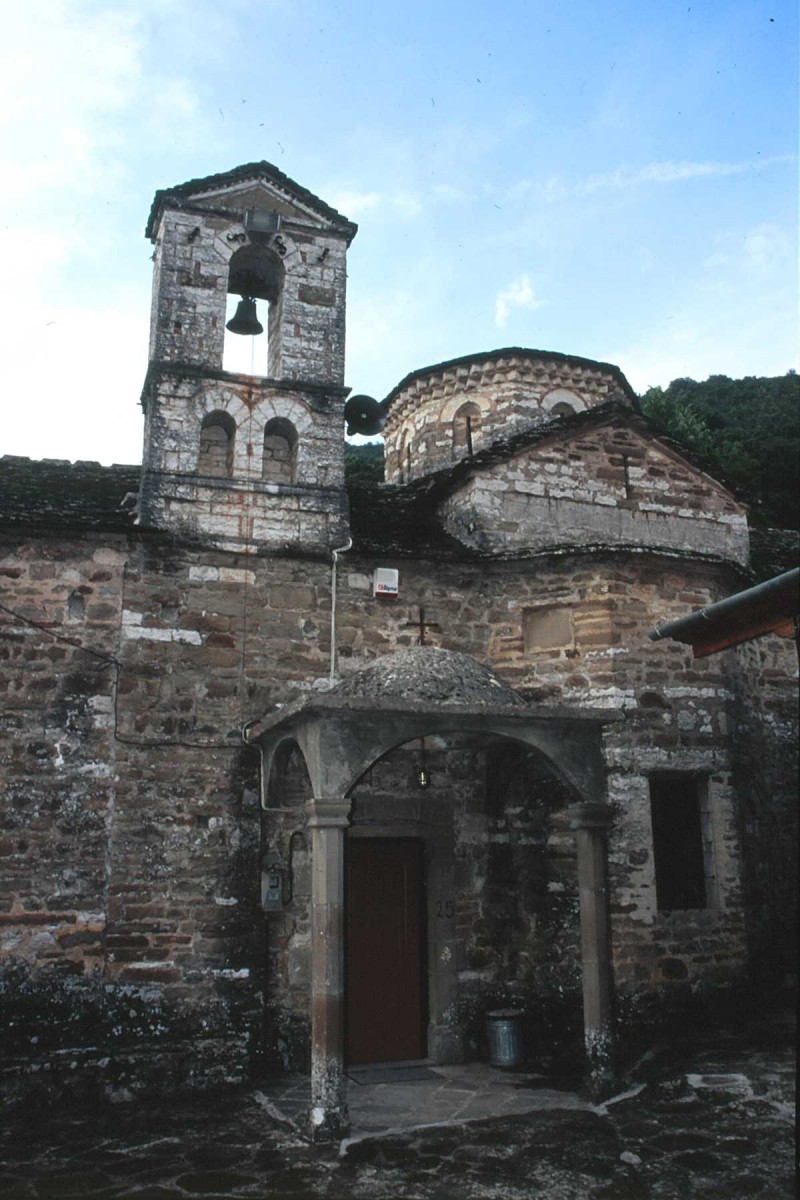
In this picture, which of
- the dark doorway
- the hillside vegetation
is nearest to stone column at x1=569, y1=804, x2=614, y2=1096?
the dark doorway

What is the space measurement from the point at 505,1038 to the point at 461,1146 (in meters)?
2.09

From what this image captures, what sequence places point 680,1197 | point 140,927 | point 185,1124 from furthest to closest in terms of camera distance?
point 140,927 → point 185,1124 → point 680,1197

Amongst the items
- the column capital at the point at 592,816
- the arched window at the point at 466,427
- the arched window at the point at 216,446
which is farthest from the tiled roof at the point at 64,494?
the arched window at the point at 466,427

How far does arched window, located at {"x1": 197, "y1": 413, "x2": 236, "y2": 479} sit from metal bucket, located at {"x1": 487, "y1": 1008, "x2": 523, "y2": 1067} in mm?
5543

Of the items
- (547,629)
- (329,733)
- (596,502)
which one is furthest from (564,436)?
(329,733)

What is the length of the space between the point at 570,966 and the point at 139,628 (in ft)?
16.0

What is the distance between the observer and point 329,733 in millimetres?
6852

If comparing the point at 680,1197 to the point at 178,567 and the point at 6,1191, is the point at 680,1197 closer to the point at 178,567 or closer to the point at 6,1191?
the point at 6,1191

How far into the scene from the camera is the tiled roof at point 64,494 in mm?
8180

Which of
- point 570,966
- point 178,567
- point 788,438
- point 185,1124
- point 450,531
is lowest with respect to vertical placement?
point 185,1124

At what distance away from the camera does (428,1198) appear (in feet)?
17.2

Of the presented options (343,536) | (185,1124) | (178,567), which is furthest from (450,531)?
(185,1124)

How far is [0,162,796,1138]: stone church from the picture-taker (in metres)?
7.44

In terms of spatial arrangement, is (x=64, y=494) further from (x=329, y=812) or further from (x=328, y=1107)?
(x=328, y=1107)
